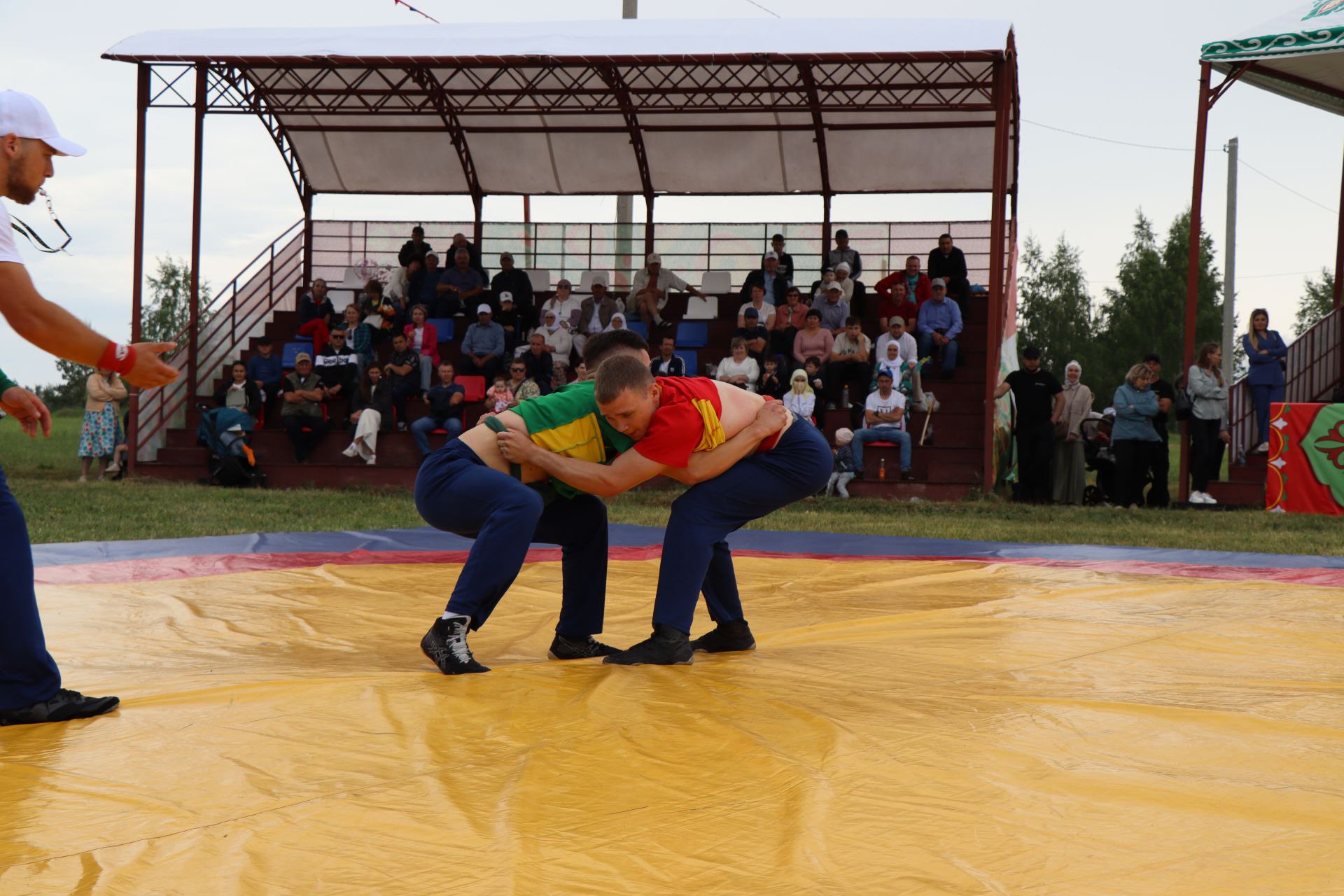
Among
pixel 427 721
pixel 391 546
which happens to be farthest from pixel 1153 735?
pixel 391 546

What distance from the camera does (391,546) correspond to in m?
6.63

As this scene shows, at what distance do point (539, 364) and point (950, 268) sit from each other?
4878mm

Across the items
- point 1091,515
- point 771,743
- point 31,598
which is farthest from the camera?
point 1091,515

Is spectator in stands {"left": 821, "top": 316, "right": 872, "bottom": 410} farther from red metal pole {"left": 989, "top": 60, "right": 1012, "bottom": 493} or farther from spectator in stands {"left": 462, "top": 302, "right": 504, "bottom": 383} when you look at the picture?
spectator in stands {"left": 462, "top": 302, "right": 504, "bottom": 383}

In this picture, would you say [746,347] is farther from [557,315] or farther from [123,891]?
[123,891]

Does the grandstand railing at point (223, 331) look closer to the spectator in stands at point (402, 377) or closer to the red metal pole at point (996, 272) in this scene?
the spectator in stands at point (402, 377)

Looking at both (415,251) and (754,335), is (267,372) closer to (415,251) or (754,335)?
(415,251)

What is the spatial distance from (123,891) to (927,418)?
1012cm

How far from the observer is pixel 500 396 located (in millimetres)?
10938

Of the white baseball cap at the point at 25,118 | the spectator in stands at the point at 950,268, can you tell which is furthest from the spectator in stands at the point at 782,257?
the white baseball cap at the point at 25,118

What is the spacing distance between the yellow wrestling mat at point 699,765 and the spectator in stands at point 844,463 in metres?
6.59

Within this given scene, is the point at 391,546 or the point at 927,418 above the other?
the point at 927,418

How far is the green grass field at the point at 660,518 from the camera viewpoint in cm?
784

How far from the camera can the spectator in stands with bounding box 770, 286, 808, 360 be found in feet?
39.5
